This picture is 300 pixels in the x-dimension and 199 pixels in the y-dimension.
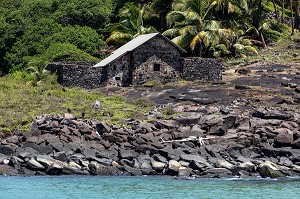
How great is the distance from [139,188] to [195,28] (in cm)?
3028

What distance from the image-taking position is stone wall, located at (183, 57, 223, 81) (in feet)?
189

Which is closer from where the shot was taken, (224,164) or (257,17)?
(224,164)

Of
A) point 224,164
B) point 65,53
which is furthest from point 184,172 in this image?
point 65,53

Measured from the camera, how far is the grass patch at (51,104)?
149ft

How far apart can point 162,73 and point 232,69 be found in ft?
24.6

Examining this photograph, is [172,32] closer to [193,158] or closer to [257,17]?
[257,17]

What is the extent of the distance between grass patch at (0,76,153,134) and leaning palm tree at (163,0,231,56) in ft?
36.0

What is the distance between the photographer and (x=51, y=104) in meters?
48.9

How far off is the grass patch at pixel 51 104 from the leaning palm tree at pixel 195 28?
10981 mm

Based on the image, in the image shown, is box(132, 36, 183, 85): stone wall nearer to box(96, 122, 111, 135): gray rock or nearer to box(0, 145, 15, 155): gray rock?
box(96, 122, 111, 135): gray rock

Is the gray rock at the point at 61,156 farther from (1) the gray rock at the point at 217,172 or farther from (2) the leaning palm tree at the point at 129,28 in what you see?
(2) the leaning palm tree at the point at 129,28

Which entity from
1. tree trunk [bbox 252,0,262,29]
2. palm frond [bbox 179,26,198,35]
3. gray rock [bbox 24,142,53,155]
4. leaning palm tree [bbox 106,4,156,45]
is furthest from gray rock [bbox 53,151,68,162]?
tree trunk [bbox 252,0,262,29]

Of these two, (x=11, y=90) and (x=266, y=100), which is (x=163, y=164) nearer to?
(x=266, y=100)

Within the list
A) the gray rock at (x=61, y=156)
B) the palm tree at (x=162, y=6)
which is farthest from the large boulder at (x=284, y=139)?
the palm tree at (x=162, y=6)
